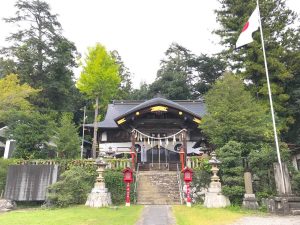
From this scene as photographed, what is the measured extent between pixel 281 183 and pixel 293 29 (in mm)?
14770

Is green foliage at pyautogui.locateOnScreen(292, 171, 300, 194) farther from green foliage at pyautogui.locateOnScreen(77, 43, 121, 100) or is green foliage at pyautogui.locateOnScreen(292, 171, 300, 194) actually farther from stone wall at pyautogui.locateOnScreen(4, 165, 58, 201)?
green foliage at pyautogui.locateOnScreen(77, 43, 121, 100)

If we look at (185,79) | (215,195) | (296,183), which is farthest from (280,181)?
(185,79)

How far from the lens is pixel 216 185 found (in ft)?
37.0

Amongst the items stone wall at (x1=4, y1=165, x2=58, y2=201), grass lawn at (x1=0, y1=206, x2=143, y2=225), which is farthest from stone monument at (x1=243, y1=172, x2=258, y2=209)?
stone wall at (x1=4, y1=165, x2=58, y2=201)

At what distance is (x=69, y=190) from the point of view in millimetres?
12000

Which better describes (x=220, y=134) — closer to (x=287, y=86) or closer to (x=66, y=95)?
(x=287, y=86)

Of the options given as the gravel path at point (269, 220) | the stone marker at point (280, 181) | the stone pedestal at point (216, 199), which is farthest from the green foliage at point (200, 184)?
the gravel path at point (269, 220)

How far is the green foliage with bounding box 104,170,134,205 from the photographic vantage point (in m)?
12.7

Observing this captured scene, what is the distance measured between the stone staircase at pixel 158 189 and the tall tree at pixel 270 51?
369 inches

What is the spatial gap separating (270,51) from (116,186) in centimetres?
1481

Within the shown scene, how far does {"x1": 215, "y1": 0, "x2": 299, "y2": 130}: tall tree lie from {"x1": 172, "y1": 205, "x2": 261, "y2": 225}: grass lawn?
426 inches

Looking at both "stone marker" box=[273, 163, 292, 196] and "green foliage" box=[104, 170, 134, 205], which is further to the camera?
"green foliage" box=[104, 170, 134, 205]

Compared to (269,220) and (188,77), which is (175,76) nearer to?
(188,77)

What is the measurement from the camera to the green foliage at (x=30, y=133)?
15477 mm
